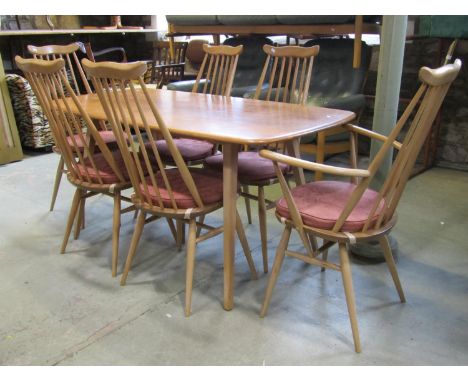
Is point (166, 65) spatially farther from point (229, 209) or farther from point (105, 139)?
point (229, 209)

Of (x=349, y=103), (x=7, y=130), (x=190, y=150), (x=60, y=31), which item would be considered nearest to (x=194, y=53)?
(x=60, y=31)

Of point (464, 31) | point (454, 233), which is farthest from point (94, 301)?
point (464, 31)

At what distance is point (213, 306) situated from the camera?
6.43 ft

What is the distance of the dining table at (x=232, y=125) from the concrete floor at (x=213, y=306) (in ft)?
0.79

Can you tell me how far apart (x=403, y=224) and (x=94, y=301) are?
1.82 m

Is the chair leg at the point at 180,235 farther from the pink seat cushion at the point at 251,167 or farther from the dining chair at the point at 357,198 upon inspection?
the dining chair at the point at 357,198

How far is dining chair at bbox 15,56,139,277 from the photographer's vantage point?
6.51ft

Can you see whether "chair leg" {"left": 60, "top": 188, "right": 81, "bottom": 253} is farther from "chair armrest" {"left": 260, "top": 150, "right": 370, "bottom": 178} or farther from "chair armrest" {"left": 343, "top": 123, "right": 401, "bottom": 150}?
"chair armrest" {"left": 343, "top": 123, "right": 401, "bottom": 150}

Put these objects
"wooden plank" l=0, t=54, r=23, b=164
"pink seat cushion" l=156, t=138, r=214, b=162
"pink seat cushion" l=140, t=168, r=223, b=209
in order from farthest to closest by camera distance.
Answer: "wooden plank" l=0, t=54, r=23, b=164, "pink seat cushion" l=156, t=138, r=214, b=162, "pink seat cushion" l=140, t=168, r=223, b=209

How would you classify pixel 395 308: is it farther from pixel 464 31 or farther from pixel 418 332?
pixel 464 31

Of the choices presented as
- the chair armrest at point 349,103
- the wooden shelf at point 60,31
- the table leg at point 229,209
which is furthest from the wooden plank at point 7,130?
the table leg at point 229,209

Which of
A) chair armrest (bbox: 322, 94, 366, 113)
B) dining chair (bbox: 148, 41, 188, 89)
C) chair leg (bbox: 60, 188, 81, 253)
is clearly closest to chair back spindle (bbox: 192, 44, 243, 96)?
chair armrest (bbox: 322, 94, 366, 113)

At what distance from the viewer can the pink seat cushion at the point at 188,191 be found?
187 centimetres

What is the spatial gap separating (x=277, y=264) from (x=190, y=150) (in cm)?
104
